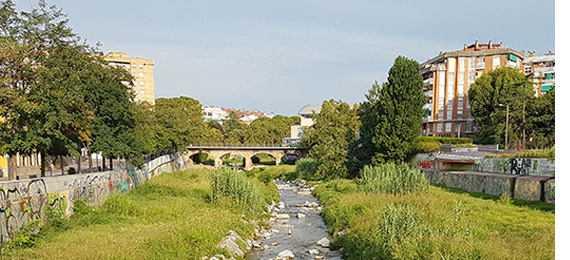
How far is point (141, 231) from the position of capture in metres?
18.4

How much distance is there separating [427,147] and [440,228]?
29563mm

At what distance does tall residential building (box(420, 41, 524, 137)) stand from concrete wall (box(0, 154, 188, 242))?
2295 inches

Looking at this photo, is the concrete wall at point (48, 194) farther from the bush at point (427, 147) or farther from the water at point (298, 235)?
the bush at point (427, 147)

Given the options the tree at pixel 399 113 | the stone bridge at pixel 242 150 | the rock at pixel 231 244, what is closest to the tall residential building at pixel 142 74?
the stone bridge at pixel 242 150

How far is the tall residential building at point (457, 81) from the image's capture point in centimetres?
6825

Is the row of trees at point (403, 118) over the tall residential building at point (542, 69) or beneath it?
beneath

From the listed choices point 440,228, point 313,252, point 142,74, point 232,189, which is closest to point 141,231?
point 313,252

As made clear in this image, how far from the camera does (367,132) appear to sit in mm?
44719

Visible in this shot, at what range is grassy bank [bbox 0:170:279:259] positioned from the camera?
549 inches

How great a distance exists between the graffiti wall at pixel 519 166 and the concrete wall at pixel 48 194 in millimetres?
29411

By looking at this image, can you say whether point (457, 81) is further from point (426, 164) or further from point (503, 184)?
point (503, 184)


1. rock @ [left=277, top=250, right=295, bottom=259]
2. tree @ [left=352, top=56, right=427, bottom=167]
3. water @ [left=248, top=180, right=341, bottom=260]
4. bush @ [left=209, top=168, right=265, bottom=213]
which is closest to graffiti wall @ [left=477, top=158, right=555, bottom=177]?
tree @ [left=352, top=56, right=427, bottom=167]

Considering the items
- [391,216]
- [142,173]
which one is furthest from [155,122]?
[391,216]

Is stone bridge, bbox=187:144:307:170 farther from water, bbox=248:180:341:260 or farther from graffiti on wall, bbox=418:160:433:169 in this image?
water, bbox=248:180:341:260
